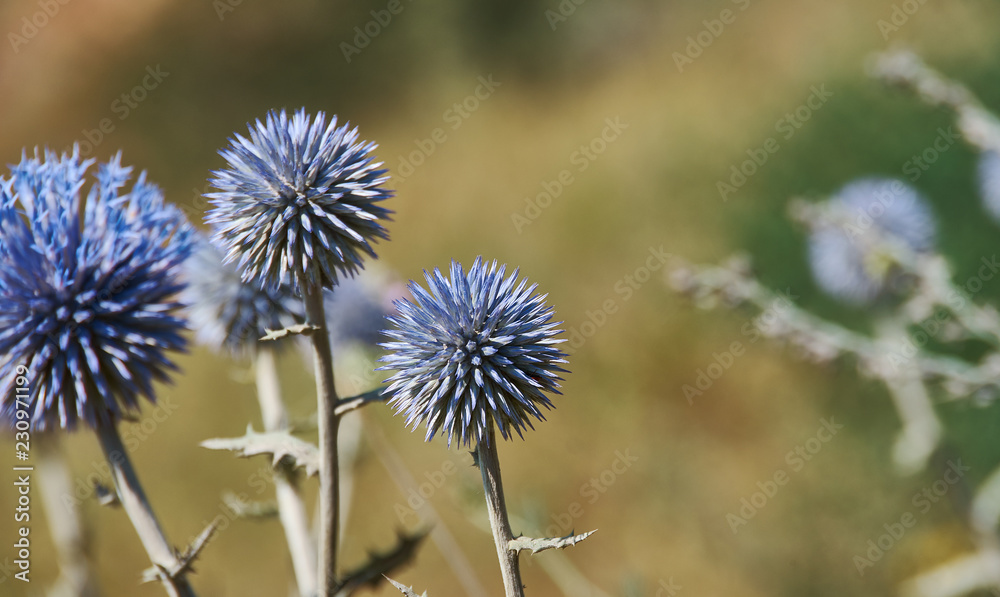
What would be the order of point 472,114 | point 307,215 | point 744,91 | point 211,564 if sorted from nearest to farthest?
1. point 307,215
2. point 211,564
3. point 744,91
4. point 472,114

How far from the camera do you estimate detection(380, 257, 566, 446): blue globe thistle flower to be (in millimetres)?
1278

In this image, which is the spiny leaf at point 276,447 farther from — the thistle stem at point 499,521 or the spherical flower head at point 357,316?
the spherical flower head at point 357,316

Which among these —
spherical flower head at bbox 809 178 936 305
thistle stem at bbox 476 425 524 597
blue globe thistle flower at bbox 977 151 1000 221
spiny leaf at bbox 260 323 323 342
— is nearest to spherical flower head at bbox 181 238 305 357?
spiny leaf at bbox 260 323 323 342

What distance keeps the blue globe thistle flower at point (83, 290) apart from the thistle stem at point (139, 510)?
7cm

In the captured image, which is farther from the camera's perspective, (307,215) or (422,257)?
(422,257)

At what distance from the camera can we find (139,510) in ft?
4.85

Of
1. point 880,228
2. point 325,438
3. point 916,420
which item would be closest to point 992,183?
point 880,228

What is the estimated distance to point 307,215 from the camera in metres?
1.38

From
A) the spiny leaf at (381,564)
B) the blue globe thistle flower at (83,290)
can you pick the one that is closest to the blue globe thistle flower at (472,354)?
the spiny leaf at (381,564)

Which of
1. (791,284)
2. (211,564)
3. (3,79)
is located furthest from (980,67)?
(3,79)

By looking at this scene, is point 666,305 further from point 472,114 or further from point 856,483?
point 472,114

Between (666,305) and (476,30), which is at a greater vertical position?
(476,30)

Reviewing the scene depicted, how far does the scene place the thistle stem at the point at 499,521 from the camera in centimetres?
111

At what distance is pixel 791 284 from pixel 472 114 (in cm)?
651
